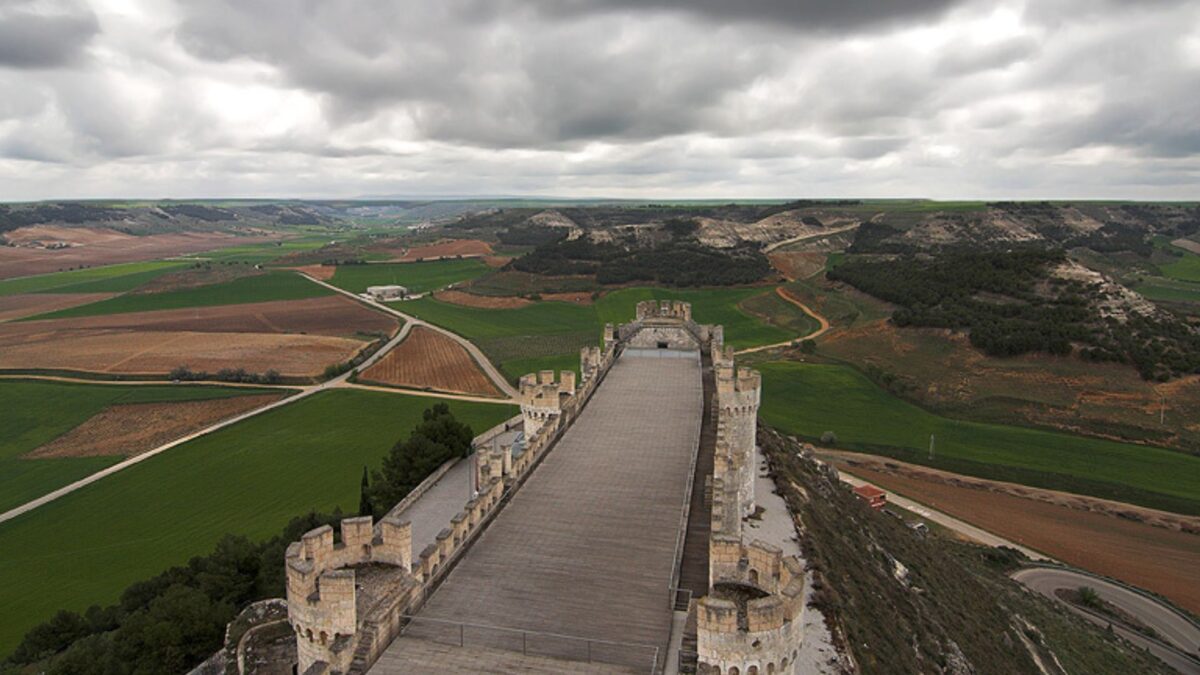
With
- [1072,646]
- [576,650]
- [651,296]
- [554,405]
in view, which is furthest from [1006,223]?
[576,650]

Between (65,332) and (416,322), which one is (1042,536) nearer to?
(416,322)

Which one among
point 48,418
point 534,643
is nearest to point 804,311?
point 48,418

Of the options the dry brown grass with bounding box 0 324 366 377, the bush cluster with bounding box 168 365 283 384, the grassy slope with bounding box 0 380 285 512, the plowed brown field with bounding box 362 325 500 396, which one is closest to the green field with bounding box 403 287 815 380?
the plowed brown field with bounding box 362 325 500 396

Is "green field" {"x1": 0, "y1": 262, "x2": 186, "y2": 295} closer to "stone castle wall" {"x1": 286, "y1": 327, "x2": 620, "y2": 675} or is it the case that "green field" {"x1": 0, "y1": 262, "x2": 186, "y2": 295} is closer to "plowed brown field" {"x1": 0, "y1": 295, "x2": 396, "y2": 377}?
"plowed brown field" {"x1": 0, "y1": 295, "x2": 396, "y2": 377}

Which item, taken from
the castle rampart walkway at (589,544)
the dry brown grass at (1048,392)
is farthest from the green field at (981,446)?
the castle rampart walkway at (589,544)

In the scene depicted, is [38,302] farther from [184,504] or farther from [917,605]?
[917,605]

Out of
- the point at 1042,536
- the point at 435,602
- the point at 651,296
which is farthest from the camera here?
the point at 651,296

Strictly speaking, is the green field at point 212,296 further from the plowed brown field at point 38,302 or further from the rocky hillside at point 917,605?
the rocky hillside at point 917,605
